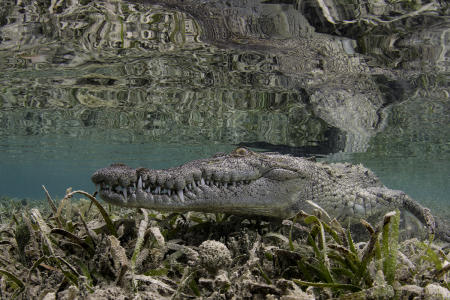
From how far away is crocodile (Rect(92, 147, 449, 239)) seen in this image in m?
2.43

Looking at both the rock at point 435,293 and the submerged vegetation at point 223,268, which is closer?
the rock at point 435,293

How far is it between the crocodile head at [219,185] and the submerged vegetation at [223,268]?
11.1 inches

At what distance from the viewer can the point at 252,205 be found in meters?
2.80

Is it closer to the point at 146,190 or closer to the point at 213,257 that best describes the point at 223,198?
the point at 146,190

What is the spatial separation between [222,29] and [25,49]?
15.3ft

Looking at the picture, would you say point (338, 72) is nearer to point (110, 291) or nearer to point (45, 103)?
point (110, 291)

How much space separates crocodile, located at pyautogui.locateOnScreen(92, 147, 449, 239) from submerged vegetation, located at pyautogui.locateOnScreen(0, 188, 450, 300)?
30 centimetres

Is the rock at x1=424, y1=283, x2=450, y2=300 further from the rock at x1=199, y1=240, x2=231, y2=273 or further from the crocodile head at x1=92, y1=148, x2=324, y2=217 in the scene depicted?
the crocodile head at x1=92, y1=148, x2=324, y2=217

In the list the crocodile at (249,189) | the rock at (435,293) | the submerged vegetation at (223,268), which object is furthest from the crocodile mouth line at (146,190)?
the rock at (435,293)

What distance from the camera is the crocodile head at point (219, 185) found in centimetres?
242

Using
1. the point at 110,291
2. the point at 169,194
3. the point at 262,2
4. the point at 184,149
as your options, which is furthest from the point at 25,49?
the point at 184,149

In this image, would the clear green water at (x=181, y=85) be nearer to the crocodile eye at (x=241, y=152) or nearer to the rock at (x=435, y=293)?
the crocodile eye at (x=241, y=152)

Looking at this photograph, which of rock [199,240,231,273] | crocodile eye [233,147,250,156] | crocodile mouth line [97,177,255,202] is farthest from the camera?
crocodile eye [233,147,250,156]

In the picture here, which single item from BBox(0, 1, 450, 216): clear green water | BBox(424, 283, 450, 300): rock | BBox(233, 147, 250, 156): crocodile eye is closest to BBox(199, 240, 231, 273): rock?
BBox(424, 283, 450, 300): rock
